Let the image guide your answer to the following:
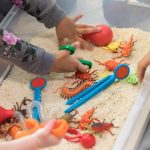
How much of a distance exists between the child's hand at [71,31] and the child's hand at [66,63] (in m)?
0.12

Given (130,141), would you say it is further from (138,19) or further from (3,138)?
A: (138,19)

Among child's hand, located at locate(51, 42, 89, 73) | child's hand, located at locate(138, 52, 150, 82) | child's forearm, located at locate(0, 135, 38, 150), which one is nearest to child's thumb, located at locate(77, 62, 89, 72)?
child's hand, located at locate(51, 42, 89, 73)

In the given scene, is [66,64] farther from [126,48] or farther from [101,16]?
[101,16]

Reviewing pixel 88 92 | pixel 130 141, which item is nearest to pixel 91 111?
pixel 88 92

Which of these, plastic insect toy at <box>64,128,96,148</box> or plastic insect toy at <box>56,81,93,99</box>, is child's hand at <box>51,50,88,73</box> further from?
plastic insect toy at <box>64,128,96,148</box>

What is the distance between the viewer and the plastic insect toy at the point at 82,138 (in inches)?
32.4

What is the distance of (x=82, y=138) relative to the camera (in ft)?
2.71

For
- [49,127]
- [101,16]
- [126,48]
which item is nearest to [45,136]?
[49,127]

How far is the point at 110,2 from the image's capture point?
1.26 m

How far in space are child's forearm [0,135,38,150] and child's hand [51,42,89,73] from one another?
1.54 ft

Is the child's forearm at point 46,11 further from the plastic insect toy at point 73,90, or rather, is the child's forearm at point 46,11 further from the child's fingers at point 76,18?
the plastic insect toy at point 73,90

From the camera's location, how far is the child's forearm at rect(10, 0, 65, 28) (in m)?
1.14

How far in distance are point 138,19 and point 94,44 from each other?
0.64 feet

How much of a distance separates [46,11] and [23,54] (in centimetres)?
21
